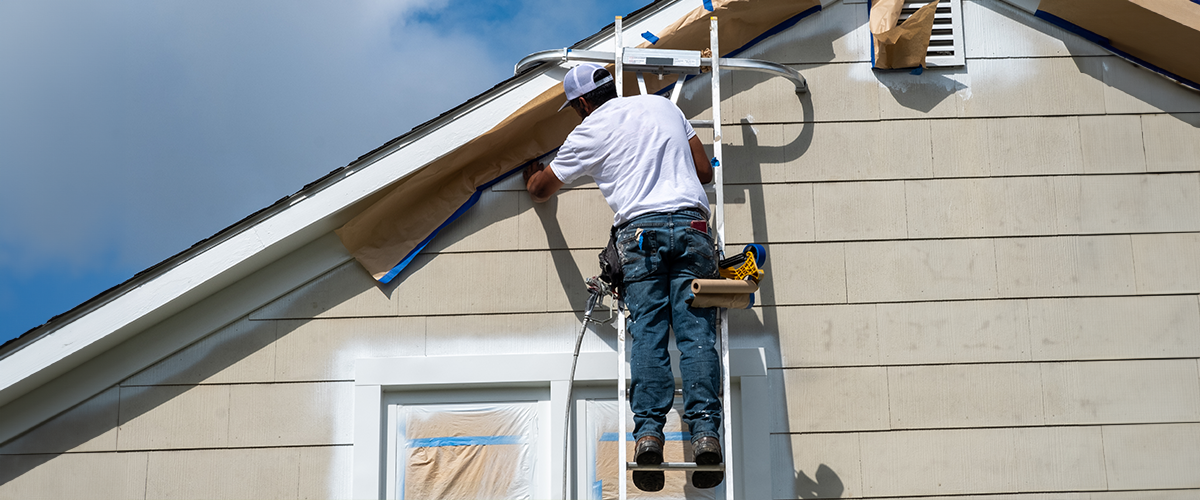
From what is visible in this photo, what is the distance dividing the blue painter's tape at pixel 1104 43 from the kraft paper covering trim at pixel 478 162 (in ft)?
3.74

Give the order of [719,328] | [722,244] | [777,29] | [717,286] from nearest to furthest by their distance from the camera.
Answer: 1. [717,286]
2. [719,328]
3. [722,244]
4. [777,29]

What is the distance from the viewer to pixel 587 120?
14.4 ft

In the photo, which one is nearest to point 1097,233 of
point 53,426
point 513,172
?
point 513,172

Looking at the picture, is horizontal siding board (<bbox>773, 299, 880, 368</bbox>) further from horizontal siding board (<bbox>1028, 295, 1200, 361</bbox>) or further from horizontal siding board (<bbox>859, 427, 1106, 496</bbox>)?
horizontal siding board (<bbox>1028, 295, 1200, 361</bbox>)

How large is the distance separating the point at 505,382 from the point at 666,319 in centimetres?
92

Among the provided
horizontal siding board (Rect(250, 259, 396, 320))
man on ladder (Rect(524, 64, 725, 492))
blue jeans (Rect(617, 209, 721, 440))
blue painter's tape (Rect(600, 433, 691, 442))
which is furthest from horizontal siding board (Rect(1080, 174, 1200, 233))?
horizontal siding board (Rect(250, 259, 396, 320))

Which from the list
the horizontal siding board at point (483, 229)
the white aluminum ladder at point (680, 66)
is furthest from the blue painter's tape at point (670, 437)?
the horizontal siding board at point (483, 229)

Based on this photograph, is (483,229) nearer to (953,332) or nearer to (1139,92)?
(953,332)

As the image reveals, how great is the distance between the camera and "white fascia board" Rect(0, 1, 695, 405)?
14.6ft

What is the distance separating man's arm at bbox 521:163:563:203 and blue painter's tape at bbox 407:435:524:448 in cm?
107

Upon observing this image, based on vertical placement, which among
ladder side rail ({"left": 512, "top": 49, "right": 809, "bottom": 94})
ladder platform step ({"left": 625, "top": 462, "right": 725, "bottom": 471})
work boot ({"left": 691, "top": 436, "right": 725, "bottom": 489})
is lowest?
ladder platform step ({"left": 625, "top": 462, "right": 725, "bottom": 471})

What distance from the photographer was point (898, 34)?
15.8ft

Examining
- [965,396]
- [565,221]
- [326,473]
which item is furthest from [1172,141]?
[326,473]

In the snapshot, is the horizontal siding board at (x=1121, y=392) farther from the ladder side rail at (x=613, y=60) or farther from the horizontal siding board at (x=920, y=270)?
the ladder side rail at (x=613, y=60)
